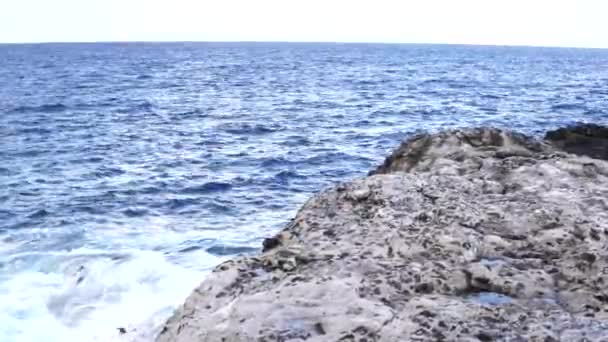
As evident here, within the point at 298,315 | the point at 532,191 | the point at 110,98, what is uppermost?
the point at 532,191

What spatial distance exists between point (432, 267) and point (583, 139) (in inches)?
166

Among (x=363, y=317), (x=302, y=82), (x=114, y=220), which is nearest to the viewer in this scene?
(x=363, y=317)

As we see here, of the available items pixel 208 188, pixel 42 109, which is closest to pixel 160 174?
pixel 208 188

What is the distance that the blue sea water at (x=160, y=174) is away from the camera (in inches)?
395

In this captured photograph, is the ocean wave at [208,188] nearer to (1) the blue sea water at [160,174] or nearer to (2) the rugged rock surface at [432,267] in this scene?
(1) the blue sea water at [160,174]

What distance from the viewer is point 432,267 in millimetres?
4004

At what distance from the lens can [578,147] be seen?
7.22 m

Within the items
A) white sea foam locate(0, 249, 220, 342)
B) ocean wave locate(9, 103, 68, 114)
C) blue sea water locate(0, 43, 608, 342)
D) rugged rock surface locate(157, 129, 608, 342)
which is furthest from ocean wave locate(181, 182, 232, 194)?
ocean wave locate(9, 103, 68, 114)

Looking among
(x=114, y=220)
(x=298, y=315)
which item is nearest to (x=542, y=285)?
(x=298, y=315)

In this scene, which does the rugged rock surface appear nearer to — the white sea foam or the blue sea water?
the white sea foam

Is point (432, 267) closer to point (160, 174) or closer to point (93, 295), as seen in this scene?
point (93, 295)

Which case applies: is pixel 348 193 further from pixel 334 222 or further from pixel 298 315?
pixel 298 315

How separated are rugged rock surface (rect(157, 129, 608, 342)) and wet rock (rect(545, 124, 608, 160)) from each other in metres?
1.64

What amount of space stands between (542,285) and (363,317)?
3.89 ft
